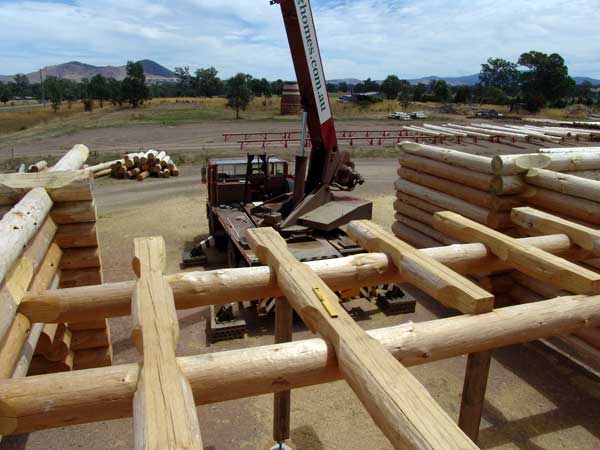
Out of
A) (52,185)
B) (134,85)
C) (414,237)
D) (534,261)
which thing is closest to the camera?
(534,261)

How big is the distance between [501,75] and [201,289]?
11069 cm

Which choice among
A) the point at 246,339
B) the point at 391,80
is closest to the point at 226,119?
the point at 246,339

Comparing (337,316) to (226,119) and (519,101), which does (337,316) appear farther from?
(519,101)

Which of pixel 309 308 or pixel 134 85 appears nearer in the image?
pixel 309 308

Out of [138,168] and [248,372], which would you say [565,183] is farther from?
[138,168]

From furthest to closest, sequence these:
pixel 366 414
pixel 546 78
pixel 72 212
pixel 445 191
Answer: pixel 546 78 < pixel 445 191 < pixel 366 414 < pixel 72 212

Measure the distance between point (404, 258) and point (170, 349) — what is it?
1.92 metres

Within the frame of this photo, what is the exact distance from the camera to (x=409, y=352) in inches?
102

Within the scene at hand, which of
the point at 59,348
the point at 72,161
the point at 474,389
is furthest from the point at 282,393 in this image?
the point at 72,161

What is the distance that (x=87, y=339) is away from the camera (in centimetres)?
612

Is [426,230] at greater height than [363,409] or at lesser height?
greater

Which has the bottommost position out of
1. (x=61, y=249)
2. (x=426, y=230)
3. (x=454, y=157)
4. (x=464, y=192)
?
(x=426, y=230)

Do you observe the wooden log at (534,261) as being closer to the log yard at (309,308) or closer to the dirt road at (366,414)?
the log yard at (309,308)

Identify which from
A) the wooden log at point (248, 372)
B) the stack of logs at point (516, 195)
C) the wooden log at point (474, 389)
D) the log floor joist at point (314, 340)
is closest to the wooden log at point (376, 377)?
the log floor joist at point (314, 340)
